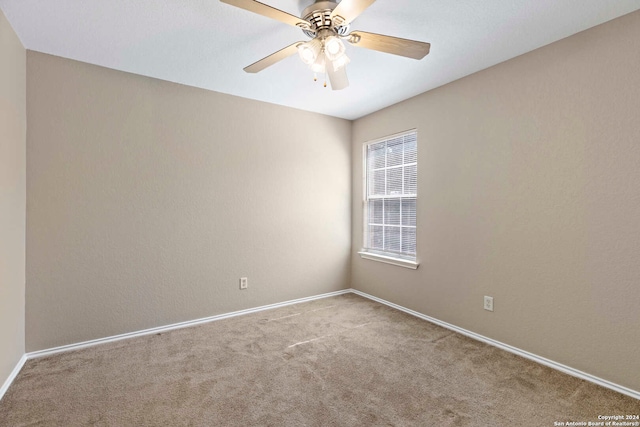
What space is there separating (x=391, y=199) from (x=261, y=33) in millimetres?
2311

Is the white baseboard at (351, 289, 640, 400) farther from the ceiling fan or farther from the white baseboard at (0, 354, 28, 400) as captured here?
the white baseboard at (0, 354, 28, 400)

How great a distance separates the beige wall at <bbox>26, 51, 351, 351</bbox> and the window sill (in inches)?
20.8

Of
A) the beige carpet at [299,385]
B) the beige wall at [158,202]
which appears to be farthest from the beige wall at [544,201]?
the beige wall at [158,202]

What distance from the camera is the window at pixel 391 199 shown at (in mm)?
3438

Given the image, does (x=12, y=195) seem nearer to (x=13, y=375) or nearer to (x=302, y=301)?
(x=13, y=375)

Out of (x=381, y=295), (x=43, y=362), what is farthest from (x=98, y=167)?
(x=381, y=295)

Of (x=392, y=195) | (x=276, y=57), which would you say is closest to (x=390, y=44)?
(x=276, y=57)

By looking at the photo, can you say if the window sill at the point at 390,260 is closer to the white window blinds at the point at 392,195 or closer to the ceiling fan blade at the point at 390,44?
the white window blinds at the point at 392,195

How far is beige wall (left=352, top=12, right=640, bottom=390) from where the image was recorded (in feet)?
6.39

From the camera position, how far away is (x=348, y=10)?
1.57m

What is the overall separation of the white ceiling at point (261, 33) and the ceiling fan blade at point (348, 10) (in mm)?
323

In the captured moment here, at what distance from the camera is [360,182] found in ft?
13.5

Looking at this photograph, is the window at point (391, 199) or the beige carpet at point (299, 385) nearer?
the beige carpet at point (299, 385)

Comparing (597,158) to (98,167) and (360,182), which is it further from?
(98,167)
